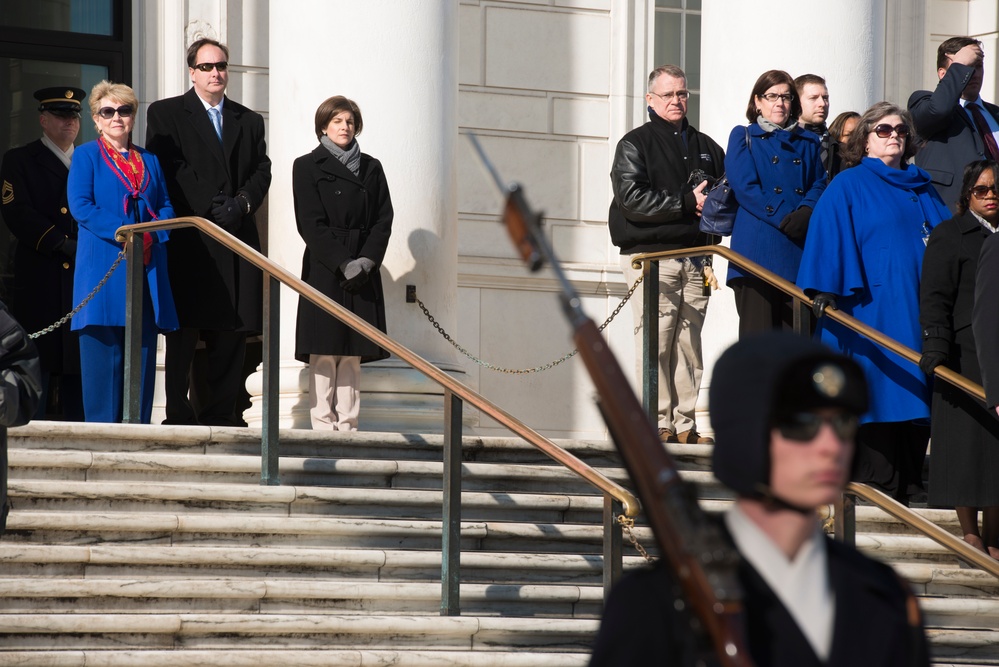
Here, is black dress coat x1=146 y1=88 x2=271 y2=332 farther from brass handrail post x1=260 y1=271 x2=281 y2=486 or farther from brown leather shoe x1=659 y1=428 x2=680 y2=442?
brown leather shoe x1=659 y1=428 x2=680 y2=442

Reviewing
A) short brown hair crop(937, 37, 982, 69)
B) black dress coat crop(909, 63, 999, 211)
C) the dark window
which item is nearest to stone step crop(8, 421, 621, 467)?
black dress coat crop(909, 63, 999, 211)

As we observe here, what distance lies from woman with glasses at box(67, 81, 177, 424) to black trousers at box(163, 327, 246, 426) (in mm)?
200

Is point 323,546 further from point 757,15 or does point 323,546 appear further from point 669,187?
point 757,15

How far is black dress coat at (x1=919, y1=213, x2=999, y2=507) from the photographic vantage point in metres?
7.36

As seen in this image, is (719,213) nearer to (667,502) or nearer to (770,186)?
(770,186)

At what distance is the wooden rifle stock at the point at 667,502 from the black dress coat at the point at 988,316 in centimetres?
494

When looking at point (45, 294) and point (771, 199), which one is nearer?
point (771, 199)

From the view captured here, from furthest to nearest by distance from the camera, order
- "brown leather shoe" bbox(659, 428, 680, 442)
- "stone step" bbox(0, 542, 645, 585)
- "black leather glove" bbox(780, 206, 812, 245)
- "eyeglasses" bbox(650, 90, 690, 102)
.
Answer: "eyeglasses" bbox(650, 90, 690, 102) → "brown leather shoe" bbox(659, 428, 680, 442) → "black leather glove" bbox(780, 206, 812, 245) → "stone step" bbox(0, 542, 645, 585)

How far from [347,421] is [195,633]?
92.9 inches

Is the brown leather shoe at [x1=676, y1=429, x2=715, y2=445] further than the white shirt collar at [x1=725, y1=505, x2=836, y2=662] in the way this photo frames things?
Yes

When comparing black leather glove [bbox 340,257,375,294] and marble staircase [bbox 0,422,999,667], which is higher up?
black leather glove [bbox 340,257,375,294]

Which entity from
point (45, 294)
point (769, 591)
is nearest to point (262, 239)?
point (45, 294)

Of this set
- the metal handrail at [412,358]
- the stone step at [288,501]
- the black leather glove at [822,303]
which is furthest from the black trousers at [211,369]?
the black leather glove at [822,303]

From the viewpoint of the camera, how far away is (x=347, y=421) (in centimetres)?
838
